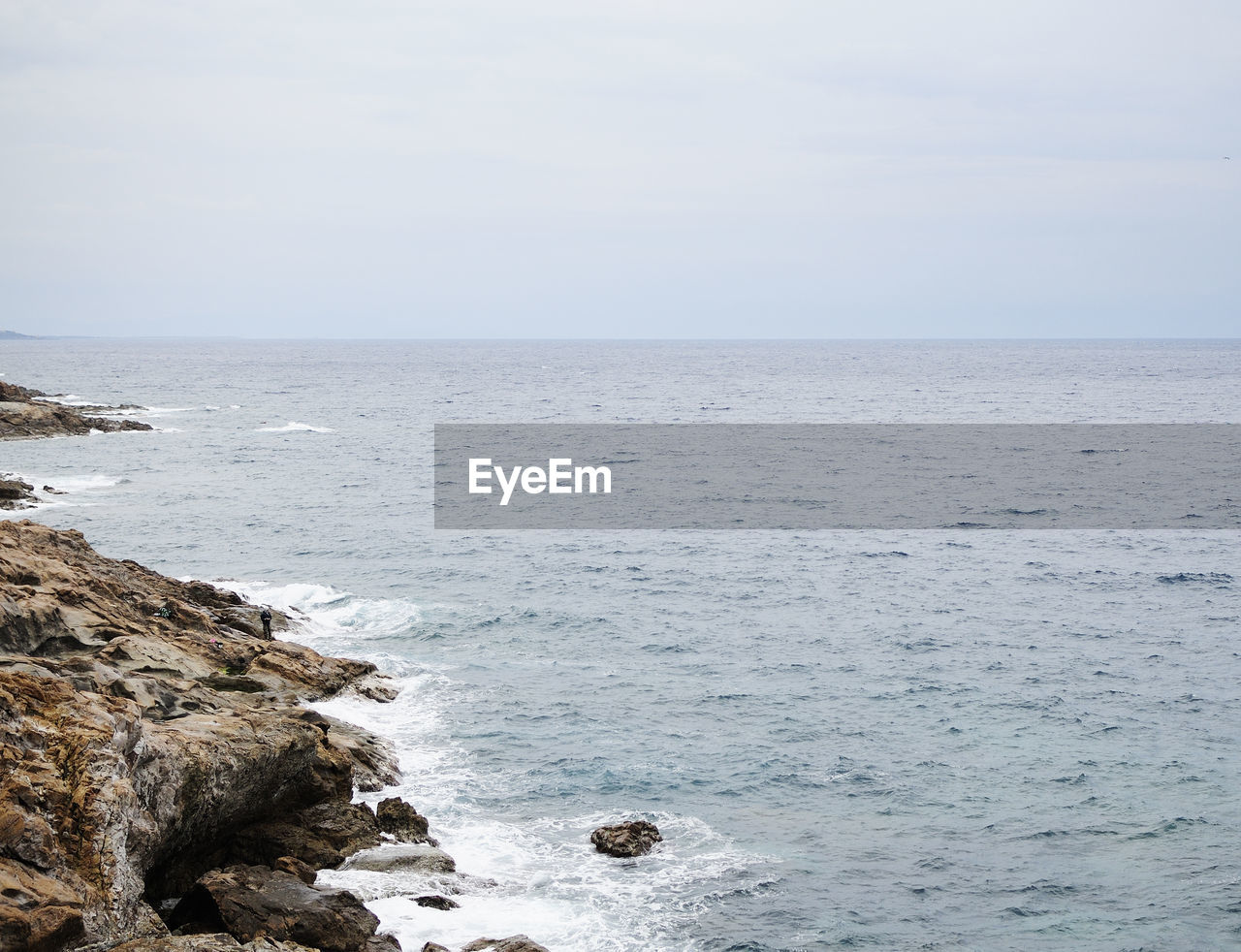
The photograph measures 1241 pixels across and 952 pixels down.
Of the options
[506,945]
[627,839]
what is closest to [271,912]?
[506,945]

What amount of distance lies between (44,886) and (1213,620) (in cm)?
4398

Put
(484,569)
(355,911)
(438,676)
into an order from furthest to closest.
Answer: (484,569) < (438,676) < (355,911)

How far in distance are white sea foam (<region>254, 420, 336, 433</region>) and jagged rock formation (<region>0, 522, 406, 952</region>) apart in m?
81.4

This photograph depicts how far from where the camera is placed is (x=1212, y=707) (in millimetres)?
33938

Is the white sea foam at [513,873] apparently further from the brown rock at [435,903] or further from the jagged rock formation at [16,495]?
the jagged rock formation at [16,495]

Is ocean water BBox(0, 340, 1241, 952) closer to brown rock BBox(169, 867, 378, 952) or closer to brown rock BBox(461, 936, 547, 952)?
brown rock BBox(461, 936, 547, 952)

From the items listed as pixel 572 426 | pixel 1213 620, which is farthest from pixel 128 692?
pixel 572 426

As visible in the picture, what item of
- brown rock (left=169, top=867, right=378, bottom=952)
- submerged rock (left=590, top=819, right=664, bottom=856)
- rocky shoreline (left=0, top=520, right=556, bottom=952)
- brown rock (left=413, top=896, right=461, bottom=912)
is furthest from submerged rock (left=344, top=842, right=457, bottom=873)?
submerged rock (left=590, top=819, right=664, bottom=856)

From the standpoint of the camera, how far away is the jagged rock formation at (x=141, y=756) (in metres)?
15.8

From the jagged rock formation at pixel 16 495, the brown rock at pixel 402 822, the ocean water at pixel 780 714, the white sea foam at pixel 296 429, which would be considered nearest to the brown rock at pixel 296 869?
the ocean water at pixel 780 714

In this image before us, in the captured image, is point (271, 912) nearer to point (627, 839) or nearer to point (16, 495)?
point (627, 839)

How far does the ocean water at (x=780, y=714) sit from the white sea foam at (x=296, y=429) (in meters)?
42.2

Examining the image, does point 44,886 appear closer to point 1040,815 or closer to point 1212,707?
point 1040,815

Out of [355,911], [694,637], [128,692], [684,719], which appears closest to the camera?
[355,911]
